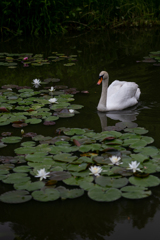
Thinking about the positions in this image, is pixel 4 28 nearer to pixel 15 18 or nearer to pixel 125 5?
pixel 15 18

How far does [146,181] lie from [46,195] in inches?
30.9

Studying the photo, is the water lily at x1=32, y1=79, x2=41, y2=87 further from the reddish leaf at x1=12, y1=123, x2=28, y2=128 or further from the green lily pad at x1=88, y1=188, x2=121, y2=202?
the green lily pad at x1=88, y1=188, x2=121, y2=202

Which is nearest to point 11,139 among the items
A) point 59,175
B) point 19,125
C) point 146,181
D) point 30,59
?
point 19,125

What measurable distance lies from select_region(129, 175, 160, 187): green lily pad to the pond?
0.05 metres

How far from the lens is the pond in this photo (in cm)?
248

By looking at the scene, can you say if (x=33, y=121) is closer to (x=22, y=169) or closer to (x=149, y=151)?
(x=22, y=169)

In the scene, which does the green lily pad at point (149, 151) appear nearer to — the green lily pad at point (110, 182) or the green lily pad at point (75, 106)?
the green lily pad at point (110, 182)

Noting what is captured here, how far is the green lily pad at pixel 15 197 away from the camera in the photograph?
2.68 meters

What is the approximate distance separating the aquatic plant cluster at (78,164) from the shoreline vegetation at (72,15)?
518cm

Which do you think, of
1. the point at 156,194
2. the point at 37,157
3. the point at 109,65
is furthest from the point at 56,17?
the point at 156,194

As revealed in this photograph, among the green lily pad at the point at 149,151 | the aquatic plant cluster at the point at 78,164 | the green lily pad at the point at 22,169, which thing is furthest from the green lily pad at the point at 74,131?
the green lily pad at the point at 22,169

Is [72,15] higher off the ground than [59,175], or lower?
higher

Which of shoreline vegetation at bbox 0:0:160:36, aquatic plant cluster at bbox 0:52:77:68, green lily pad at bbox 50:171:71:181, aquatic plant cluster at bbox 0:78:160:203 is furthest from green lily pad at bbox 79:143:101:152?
shoreline vegetation at bbox 0:0:160:36

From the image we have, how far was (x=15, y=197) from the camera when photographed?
272 centimetres
